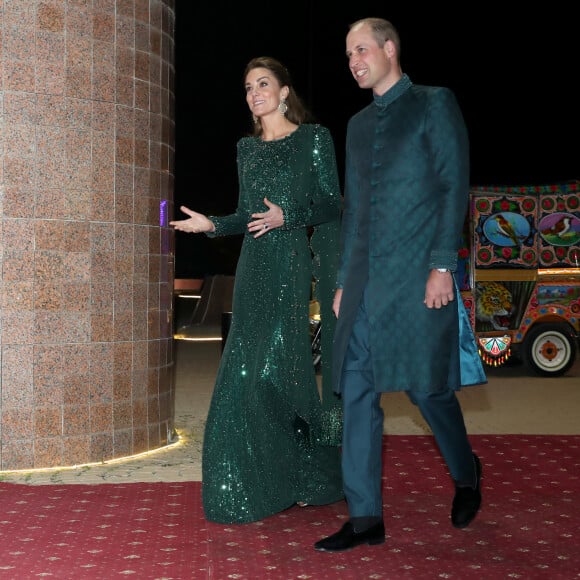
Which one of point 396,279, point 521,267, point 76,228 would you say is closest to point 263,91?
point 396,279

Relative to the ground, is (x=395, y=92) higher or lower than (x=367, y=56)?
lower

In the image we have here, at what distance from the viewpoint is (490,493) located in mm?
4754

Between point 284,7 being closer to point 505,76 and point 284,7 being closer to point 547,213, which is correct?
point 505,76

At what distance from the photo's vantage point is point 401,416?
7.66 metres

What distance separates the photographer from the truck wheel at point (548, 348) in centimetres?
1046

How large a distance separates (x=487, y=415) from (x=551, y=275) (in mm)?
2914

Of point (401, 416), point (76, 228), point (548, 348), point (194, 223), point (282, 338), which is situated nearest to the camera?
point (194, 223)

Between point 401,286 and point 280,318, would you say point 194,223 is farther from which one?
point 401,286

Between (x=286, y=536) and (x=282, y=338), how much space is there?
875 millimetres

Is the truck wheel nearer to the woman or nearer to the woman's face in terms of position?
the woman

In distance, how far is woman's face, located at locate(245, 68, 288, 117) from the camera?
14.2 feet

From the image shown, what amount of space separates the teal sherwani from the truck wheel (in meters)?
6.92

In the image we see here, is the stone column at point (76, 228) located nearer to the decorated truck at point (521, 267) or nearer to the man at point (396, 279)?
the man at point (396, 279)

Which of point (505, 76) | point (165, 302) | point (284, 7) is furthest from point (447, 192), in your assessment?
point (284, 7)
